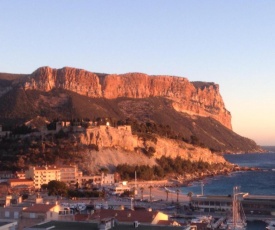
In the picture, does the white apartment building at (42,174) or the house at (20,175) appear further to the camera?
the house at (20,175)

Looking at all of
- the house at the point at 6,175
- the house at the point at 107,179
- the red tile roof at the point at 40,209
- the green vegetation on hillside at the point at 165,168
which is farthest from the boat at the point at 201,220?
the green vegetation on hillside at the point at 165,168

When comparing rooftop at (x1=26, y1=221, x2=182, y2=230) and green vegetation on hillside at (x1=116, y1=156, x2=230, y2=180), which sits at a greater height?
green vegetation on hillside at (x1=116, y1=156, x2=230, y2=180)

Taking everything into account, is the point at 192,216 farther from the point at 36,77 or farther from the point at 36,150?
the point at 36,77

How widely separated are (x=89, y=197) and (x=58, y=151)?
23037 mm

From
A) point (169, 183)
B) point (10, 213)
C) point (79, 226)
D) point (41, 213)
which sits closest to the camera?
point (79, 226)

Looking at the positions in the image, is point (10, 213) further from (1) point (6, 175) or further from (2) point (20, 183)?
(1) point (6, 175)

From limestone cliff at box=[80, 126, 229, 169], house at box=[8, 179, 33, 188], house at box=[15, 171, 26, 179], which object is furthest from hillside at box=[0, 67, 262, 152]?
house at box=[8, 179, 33, 188]

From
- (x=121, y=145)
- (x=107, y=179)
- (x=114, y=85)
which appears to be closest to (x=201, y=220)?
(x=107, y=179)

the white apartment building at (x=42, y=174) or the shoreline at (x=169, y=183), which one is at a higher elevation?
the white apartment building at (x=42, y=174)

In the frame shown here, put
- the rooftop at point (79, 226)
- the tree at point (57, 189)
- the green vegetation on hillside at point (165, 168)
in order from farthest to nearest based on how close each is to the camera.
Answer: the green vegetation on hillside at point (165, 168) < the tree at point (57, 189) < the rooftop at point (79, 226)

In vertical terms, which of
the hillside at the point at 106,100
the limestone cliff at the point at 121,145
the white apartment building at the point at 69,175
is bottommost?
the white apartment building at the point at 69,175

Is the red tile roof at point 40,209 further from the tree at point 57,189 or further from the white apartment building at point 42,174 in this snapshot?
the white apartment building at point 42,174

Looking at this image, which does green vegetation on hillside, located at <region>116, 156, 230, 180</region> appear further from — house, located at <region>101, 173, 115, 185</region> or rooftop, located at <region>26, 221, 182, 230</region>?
rooftop, located at <region>26, 221, 182, 230</region>

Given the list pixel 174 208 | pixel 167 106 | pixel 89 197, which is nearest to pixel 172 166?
pixel 89 197
